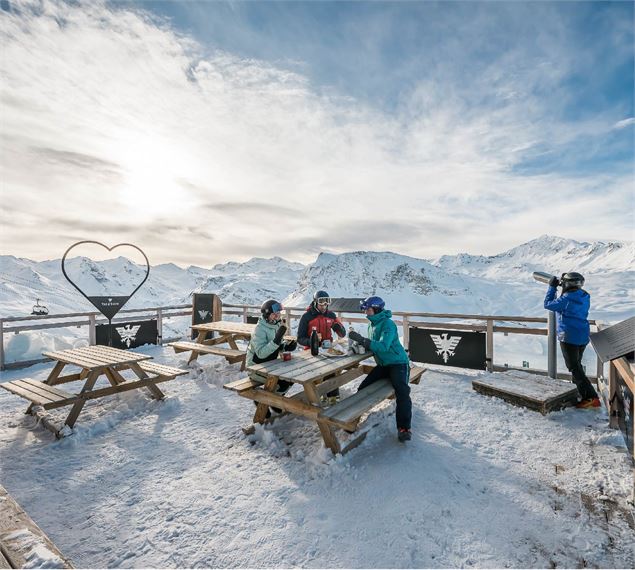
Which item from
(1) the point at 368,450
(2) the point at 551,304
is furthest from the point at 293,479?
(2) the point at 551,304

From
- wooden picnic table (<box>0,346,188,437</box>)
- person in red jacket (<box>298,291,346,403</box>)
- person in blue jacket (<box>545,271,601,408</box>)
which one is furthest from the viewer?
person in red jacket (<box>298,291,346,403</box>)

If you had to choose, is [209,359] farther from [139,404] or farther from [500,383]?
[500,383]

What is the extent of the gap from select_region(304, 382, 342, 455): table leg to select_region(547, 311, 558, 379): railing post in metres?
4.36

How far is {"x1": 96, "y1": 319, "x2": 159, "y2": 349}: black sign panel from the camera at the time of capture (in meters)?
8.99

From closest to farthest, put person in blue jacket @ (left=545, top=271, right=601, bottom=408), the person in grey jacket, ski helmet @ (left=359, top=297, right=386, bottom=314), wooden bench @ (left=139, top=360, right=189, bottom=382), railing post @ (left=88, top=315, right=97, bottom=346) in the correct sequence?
ski helmet @ (left=359, top=297, right=386, bottom=314)
the person in grey jacket
person in blue jacket @ (left=545, top=271, right=601, bottom=408)
wooden bench @ (left=139, top=360, right=189, bottom=382)
railing post @ (left=88, top=315, right=97, bottom=346)

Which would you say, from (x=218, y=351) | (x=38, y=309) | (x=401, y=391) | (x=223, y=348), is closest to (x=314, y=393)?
(x=401, y=391)

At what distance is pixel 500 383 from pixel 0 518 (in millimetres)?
5893

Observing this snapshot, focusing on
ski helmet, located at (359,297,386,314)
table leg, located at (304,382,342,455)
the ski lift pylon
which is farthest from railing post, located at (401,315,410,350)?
the ski lift pylon

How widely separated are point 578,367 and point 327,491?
400 centimetres

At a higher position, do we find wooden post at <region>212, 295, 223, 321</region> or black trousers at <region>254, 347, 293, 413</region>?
wooden post at <region>212, 295, 223, 321</region>

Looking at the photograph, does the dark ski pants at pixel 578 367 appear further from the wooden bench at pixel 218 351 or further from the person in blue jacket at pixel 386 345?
the wooden bench at pixel 218 351

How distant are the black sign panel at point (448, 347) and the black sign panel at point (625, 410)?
2.66 m

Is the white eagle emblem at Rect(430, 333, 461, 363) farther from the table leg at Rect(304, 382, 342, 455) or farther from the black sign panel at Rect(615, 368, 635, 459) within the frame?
the table leg at Rect(304, 382, 342, 455)

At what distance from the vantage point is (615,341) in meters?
3.18
